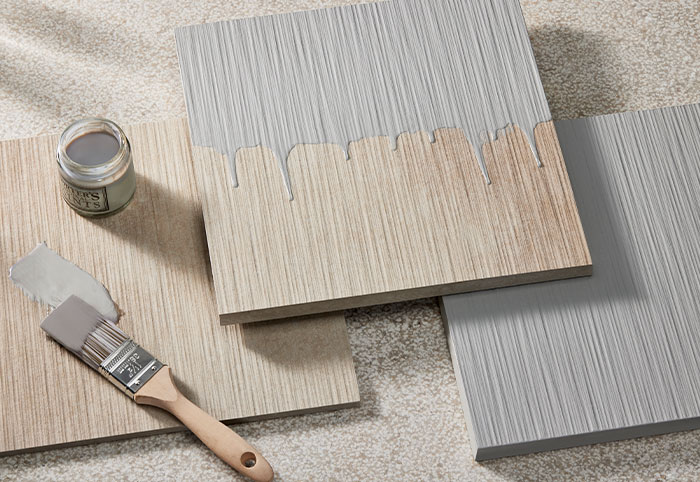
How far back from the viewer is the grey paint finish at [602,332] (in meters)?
0.83

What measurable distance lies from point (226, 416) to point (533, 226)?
40cm

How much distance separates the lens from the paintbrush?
0.80 metres

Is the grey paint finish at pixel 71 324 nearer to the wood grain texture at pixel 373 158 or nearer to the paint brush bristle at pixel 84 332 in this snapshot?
the paint brush bristle at pixel 84 332

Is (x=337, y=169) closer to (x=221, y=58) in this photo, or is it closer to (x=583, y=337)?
(x=221, y=58)

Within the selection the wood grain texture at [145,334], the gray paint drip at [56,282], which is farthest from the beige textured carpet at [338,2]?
the gray paint drip at [56,282]

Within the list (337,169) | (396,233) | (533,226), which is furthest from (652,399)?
(337,169)

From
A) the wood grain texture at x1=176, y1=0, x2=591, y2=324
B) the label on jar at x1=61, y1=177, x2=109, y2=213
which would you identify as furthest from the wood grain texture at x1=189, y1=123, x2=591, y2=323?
the label on jar at x1=61, y1=177, x2=109, y2=213

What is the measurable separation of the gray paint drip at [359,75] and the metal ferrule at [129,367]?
217 millimetres

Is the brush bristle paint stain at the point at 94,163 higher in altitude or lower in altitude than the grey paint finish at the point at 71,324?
higher

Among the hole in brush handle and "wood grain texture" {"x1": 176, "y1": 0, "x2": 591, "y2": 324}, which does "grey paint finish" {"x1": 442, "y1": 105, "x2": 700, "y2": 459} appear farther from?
the hole in brush handle

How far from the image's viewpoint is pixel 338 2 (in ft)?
3.75

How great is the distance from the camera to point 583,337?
86cm

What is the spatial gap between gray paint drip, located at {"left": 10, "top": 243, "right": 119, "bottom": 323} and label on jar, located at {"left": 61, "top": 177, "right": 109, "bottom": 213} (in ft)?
0.22

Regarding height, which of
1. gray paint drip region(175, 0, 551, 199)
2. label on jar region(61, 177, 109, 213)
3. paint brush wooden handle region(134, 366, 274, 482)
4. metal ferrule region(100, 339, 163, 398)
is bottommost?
paint brush wooden handle region(134, 366, 274, 482)
